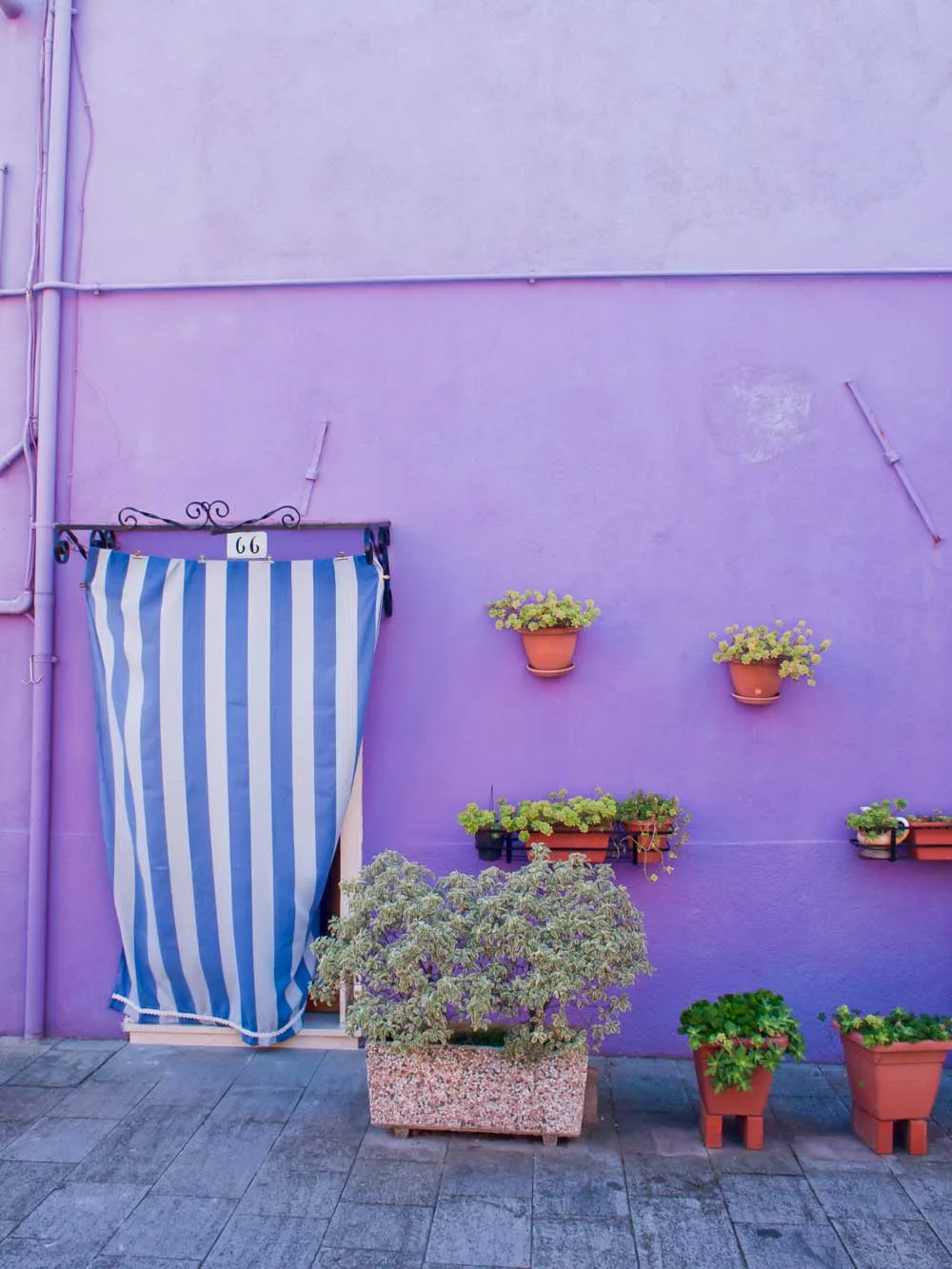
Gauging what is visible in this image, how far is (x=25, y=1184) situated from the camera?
401 cm

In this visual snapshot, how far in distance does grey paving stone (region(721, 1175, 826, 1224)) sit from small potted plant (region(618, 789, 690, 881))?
1.46 m

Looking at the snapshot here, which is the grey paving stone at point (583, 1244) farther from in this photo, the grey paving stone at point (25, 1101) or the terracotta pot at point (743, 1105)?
the grey paving stone at point (25, 1101)

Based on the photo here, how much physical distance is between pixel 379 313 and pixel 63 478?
1.91m

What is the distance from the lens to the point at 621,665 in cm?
527

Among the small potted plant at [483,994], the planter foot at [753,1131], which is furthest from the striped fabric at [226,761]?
the planter foot at [753,1131]

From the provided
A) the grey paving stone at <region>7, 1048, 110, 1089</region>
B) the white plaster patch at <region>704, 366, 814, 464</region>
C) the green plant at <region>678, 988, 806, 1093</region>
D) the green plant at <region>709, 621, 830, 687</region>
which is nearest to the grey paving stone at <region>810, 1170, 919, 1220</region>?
the green plant at <region>678, 988, 806, 1093</region>

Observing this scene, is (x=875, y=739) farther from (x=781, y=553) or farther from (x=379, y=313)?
(x=379, y=313)

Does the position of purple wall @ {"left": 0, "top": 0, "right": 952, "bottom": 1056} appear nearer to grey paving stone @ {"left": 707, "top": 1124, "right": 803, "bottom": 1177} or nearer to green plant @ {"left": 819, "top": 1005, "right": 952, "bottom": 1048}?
green plant @ {"left": 819, "top": 1005, "right": 952, "bottom": 1048}

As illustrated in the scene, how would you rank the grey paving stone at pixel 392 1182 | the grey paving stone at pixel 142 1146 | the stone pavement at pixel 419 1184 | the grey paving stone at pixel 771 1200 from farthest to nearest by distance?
the grey paving stone at pixel 142 1146 → the grey paving stone at pixel 392 1182 → the grey paving stone at pixel 771 1200 → the stone pavement at pixel 419 1184

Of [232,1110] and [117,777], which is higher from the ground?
[117,777]

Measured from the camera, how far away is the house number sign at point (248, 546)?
17.5ft

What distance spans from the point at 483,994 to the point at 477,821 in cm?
100

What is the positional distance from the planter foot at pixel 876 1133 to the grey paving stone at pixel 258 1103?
248cm

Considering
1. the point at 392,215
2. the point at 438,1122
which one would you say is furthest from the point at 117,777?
the point at 392,215
